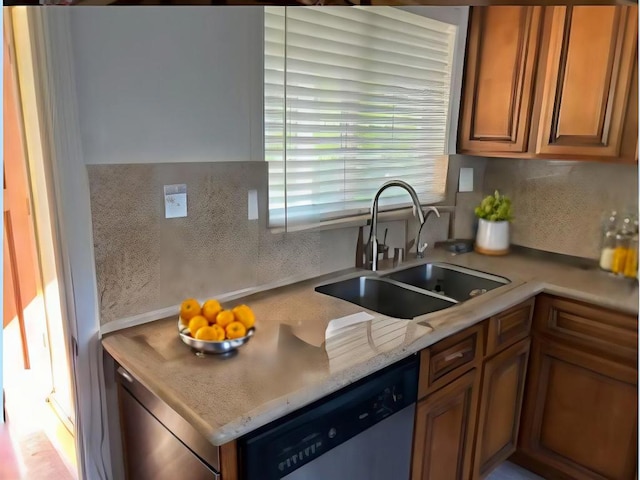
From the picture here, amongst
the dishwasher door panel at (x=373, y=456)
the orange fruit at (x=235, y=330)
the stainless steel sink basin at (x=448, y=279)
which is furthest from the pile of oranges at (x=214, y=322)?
the stainless steel sink basin at (x=448, y=279)

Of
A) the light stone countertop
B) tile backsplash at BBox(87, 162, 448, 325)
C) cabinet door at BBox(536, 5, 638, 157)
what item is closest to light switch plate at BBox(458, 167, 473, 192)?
cabinet door at BBox(536, 5, 638, 157)

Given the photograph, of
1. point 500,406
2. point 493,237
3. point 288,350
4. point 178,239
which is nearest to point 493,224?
point 493,237

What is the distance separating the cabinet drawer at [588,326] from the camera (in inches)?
50.5

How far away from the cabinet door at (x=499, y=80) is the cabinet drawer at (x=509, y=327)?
1.73 ft

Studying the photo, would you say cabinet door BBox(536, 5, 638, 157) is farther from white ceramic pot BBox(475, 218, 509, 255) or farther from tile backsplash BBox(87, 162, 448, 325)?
tile backsplash BBox(87, 162, 448, 325)

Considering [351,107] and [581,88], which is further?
[351,107]

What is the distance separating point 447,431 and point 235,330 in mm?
666

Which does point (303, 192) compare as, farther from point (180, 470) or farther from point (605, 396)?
point (605, 396)

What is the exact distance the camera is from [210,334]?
95 centimetres

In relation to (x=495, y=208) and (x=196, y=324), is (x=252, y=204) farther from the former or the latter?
(x=495, y=208)

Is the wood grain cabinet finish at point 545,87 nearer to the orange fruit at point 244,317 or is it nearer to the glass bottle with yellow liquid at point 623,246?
the glass bottle with yellow liquid at point 623,246

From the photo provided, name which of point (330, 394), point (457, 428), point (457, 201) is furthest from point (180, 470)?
point (457, 201)

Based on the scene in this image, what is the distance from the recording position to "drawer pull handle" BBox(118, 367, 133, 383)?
3.25 feet

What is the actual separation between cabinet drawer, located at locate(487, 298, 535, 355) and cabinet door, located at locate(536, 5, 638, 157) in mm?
492
